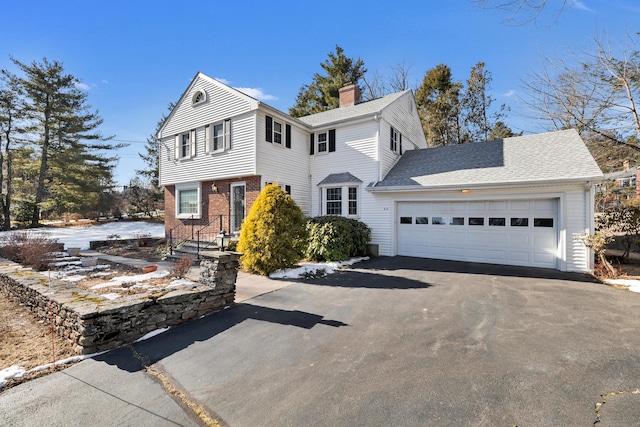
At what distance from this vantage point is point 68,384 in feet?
9.93

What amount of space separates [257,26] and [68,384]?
1111cm

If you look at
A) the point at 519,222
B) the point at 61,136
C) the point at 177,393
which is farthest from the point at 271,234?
the point at 61,136

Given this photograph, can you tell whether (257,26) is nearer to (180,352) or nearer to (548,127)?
(180,352)

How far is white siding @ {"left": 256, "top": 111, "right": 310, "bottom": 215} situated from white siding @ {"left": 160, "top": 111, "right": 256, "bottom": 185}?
0.36 metres

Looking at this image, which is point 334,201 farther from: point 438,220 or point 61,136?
point 61,136

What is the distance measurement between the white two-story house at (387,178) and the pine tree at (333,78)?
12.1 metres

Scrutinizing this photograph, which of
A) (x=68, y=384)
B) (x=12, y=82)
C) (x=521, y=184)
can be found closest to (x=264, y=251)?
(x=68, y=384)

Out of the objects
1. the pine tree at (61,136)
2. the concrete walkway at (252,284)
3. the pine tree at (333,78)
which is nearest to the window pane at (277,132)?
the concrete walkway at (252,284)

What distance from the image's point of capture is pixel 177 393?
2.85 m

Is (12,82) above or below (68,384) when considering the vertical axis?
above

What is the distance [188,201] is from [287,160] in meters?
5.56

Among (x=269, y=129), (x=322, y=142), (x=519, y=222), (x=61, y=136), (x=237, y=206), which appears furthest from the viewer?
(x=61, y=136)

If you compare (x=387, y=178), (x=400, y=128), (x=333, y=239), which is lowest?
(x=333, y=239)

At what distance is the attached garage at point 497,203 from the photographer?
8.02 meters
